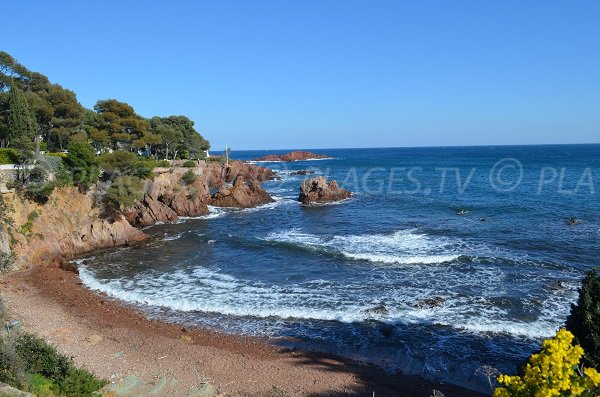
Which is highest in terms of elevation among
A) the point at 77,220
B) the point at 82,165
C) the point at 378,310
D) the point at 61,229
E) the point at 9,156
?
the point at 9,156

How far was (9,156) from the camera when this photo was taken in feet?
105

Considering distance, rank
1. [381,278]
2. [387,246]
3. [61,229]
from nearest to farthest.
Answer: [381,278], [61,229], [387,246]

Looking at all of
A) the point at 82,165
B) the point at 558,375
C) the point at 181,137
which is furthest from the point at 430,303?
the point at 181,137

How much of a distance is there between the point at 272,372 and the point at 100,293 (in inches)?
487

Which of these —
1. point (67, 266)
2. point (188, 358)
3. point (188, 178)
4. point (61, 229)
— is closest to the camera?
point (188, 358)

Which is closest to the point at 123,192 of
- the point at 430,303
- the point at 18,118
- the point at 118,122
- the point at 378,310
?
the point at 18,118

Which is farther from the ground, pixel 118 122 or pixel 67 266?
pixel 118 122

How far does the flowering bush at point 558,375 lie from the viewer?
5.80 meters

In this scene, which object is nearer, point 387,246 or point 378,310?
point 378,310

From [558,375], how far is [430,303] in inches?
563

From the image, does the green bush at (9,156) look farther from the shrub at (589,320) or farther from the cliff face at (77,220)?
the shrub at (589,320)

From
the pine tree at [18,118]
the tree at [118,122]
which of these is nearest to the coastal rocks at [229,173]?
the tree at [118,122]

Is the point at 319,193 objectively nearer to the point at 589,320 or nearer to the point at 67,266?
the point at 67,266

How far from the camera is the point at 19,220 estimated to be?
27.8 m
